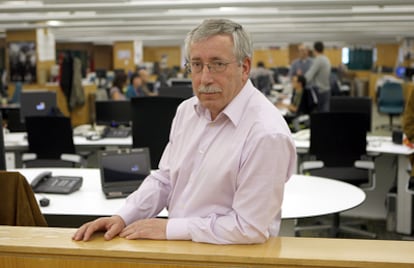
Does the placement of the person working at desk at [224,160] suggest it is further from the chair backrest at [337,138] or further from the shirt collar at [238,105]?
the chair backrest at [337,138]

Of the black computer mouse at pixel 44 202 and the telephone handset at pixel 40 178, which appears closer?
the black computer mouse at pixel 44 202

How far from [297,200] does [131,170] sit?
1.03 meters

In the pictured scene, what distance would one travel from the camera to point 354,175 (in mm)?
5359

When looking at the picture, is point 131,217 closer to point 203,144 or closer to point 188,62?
point 203,144

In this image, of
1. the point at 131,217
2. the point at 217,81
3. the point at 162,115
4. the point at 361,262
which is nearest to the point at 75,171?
the point at 162,115

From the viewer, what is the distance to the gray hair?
187 cm

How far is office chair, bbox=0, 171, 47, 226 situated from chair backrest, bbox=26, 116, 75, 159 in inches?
141

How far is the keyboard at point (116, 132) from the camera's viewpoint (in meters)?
6.49

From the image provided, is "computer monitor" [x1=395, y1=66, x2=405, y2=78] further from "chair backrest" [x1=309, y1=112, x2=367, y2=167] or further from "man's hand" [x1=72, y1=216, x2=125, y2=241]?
"man's hand" [x1=72, y1=216, x2=125, y2=241]

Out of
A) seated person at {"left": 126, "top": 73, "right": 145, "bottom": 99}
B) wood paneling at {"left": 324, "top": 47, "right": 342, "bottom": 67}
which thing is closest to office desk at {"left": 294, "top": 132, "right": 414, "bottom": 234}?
seated person at {"left": 126, "top": 73, "right": 145, "bottom": 99}

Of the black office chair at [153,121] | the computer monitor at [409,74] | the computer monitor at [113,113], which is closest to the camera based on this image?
the black office chair at [153,121]

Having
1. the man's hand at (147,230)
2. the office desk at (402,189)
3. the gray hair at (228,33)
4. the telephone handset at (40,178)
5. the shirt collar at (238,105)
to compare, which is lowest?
the office desk at (402,189)

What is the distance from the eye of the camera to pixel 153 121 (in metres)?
4.53

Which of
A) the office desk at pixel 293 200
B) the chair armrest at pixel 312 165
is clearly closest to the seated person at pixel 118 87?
the chair armrest at pixel 312 165
